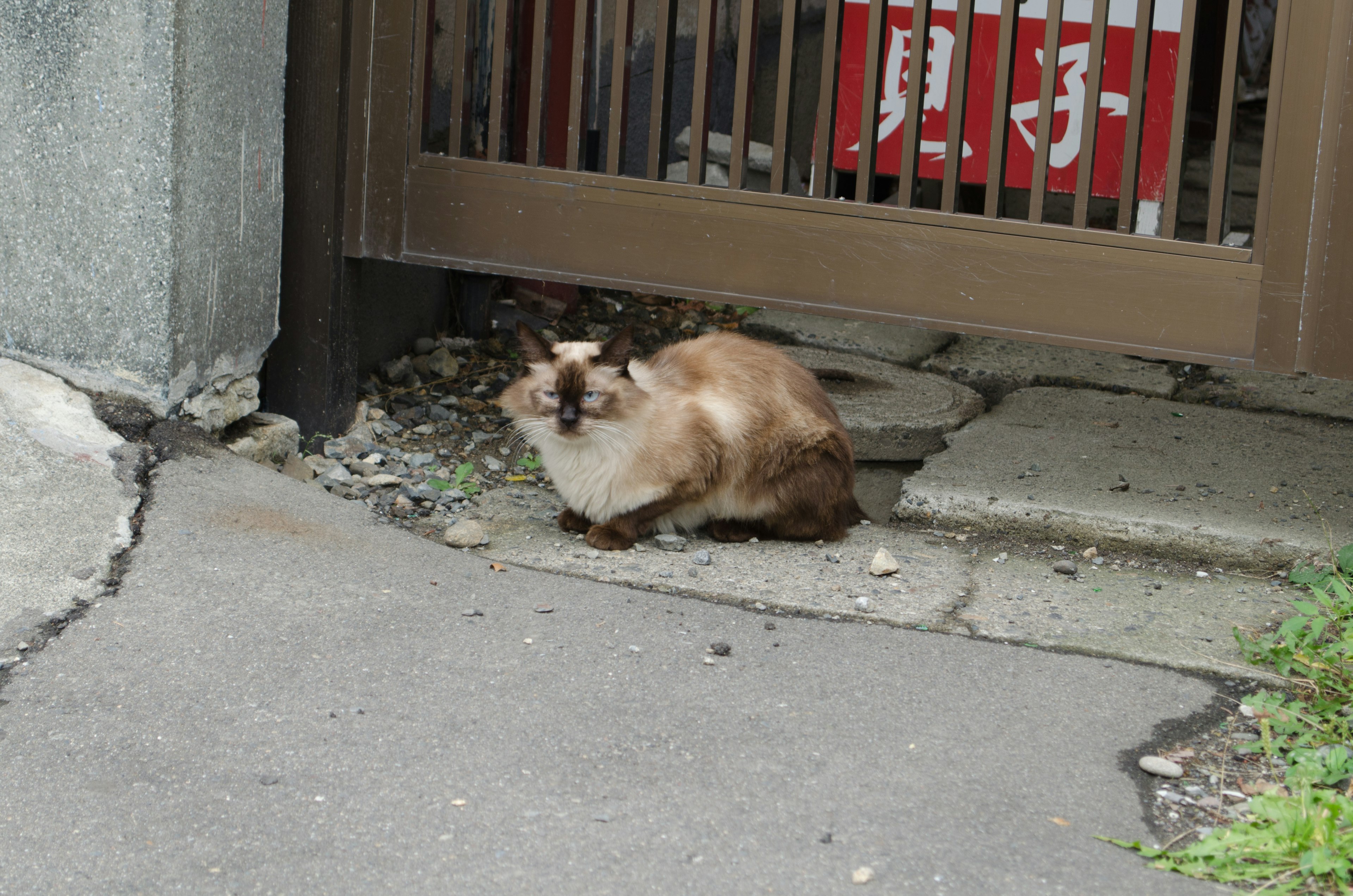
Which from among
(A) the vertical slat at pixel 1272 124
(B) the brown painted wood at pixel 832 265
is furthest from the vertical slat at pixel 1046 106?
(A) the vertical slat at pixel 1272 124

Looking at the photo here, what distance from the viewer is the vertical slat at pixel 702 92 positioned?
12.1 ft

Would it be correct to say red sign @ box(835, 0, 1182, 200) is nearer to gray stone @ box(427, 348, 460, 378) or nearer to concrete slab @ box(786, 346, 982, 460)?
concrete slab @ box(786, 346, 982, 460)

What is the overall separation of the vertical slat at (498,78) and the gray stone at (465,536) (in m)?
1.27

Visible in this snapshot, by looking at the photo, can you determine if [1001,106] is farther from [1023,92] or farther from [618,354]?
[1023,92]

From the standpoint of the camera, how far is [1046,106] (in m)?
3.48

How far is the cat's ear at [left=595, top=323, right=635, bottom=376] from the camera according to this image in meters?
3.34

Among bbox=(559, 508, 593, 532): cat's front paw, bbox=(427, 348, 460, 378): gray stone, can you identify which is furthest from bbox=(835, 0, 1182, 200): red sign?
bbox=(559, 508, 593, 532): cat's front paw

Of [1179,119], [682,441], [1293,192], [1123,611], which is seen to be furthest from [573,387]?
[1293,192]

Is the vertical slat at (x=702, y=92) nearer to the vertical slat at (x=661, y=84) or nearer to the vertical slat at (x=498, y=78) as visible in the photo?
the vertical slat at (x=661, y=84)

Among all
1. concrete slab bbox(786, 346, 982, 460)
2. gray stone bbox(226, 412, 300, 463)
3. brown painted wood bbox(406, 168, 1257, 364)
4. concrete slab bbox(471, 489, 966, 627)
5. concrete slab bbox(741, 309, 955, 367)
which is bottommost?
concrete slab bbox(471, 489, 966, 627)

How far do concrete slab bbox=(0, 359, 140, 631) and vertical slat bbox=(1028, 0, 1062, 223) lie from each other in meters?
2.68

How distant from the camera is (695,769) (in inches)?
88.4

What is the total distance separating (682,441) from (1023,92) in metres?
2.88

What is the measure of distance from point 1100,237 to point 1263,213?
1.42 feet
